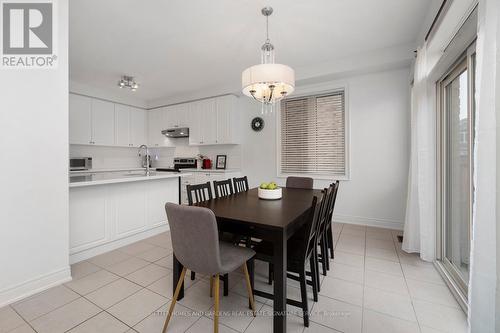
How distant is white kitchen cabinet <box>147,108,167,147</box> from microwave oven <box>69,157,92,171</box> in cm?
149

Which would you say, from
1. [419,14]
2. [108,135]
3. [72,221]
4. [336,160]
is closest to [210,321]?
[72,221]

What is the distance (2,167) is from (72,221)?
842 millimetres

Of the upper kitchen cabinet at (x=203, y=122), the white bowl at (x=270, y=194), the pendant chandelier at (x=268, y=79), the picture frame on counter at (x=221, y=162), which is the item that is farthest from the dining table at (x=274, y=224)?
the upper kitchen cabinet at (x=203, y=122)

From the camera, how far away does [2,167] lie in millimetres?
1707

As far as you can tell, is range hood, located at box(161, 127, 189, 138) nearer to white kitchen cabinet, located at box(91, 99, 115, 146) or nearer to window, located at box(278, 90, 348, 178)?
white kitchen cabinet, located at box(91, 99, 115, 146)

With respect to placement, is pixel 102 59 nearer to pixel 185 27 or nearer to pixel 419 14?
pixel 185 27

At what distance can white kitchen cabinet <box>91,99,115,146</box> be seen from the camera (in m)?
4.82

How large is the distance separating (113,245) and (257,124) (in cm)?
327

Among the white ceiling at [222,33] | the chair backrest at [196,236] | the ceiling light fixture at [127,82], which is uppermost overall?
the white ceiling at [222,33]

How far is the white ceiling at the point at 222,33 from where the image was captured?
89.1 inches

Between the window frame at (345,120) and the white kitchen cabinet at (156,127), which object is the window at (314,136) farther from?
the white kitchen cabinet at (156,127)

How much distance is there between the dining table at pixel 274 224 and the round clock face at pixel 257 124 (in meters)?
2.76

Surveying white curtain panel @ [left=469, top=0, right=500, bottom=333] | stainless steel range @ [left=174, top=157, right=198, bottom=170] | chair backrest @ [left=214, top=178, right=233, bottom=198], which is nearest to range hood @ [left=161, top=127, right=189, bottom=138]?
stainless steel range @ [left=174, top=157, right=198, bottom=170]

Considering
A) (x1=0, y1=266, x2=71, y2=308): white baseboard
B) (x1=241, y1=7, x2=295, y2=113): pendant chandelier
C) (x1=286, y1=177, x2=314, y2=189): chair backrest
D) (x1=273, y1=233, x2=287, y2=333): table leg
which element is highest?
(x1=241, y1=7, x2=295, y2=113): pendant chandelier
